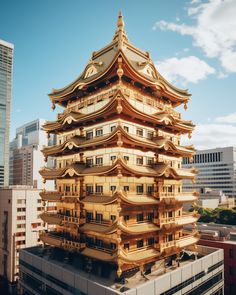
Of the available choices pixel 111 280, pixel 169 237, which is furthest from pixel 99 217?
pixel 169 237

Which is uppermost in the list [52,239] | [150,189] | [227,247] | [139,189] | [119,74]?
→ [119,74]

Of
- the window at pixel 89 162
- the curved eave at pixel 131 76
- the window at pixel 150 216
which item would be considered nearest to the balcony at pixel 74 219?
the window at pixel 89 162

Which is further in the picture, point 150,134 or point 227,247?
point 227,247

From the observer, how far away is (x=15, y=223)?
62.2m

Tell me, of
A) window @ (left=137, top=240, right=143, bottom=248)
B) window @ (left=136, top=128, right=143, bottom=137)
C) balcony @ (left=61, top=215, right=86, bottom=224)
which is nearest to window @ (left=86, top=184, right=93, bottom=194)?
balcony @ (left=61, top=215, right=86, bottom=224)

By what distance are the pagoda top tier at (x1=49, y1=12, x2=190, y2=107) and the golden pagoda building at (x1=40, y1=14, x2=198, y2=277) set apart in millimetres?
132

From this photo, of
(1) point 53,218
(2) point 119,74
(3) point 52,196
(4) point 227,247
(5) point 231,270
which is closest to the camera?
(2) point 119,74

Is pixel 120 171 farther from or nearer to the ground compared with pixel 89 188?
farther from the ground

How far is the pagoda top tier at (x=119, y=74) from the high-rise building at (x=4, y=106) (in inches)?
5202

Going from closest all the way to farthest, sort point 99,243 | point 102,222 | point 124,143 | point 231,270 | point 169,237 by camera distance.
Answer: point 124,143
point 102,222
point 99,243
point 169,237
point 231,270

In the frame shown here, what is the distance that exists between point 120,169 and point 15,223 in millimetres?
46303

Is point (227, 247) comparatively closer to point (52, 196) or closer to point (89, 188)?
point (89, 188)

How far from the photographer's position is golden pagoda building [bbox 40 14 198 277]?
92.7ft

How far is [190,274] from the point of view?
31703mm
